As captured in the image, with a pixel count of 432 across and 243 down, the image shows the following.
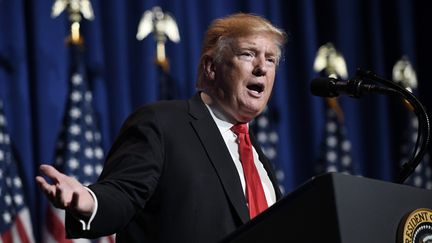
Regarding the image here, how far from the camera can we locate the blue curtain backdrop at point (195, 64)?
4578mm

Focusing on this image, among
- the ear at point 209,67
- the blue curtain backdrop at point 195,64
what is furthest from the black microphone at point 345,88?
the blue curtain backdrop at point 195,64

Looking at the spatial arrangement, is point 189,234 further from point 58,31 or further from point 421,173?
point 421,173

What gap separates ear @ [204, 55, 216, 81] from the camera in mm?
2842

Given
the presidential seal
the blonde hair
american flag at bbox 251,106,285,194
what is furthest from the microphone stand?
american flag at bbox 251,106,285,194

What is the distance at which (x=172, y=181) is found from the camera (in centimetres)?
236

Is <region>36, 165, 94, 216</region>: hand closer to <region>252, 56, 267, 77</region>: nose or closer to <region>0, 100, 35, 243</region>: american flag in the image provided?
<region>252, 56, 267, 77</region>: nose

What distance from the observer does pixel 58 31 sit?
4.77 meters

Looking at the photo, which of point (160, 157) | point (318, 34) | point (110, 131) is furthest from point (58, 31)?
point (160, 157)

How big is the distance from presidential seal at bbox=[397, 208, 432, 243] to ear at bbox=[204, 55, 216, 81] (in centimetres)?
112

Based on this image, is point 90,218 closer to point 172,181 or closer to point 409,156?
point 172,181

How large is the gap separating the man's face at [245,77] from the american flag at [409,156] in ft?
11.5

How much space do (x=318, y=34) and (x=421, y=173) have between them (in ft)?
4.14

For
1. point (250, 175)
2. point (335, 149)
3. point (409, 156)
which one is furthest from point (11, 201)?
point (409, 156)

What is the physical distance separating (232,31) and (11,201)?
199cm
